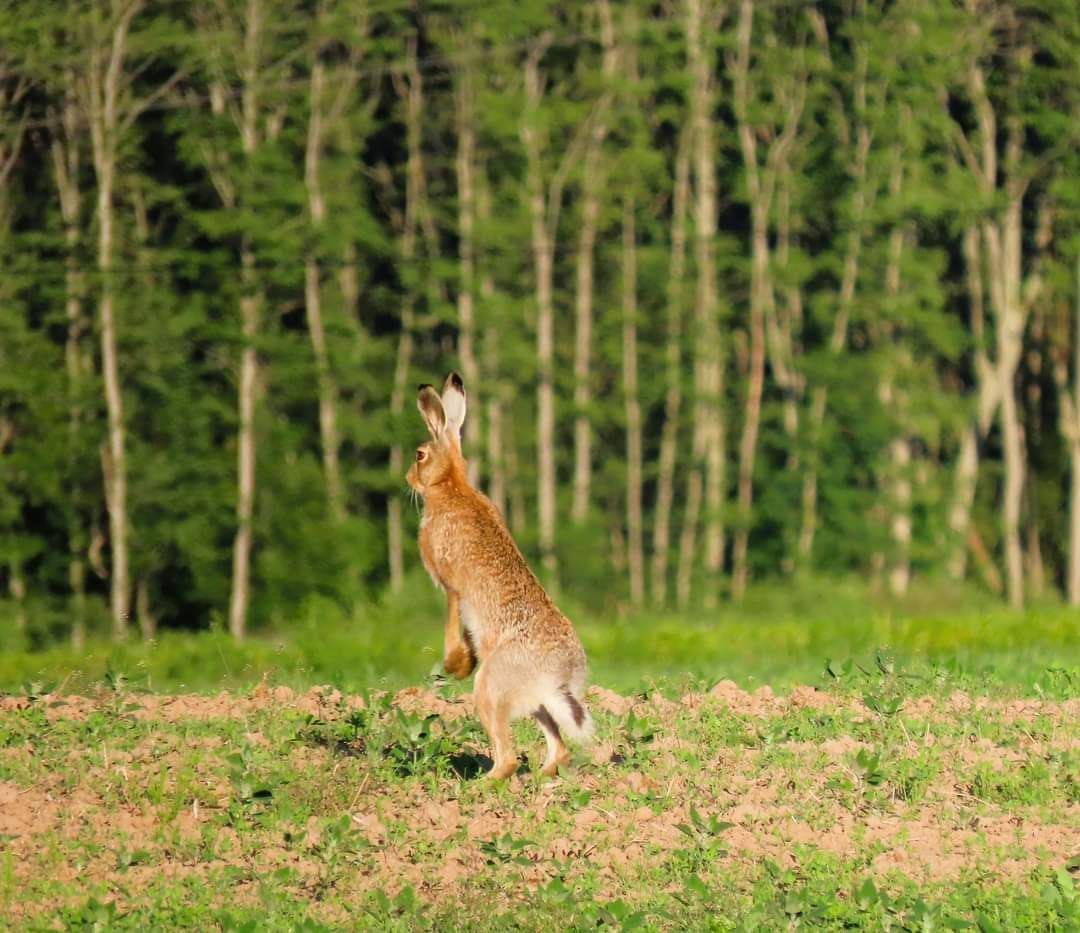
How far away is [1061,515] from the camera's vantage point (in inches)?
1575

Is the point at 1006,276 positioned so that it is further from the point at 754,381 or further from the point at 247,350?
the point at 247,350

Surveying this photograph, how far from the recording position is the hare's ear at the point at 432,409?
34.7 ft

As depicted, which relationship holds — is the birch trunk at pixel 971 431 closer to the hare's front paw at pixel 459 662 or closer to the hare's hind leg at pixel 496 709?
→ the hare's front paw at pixel 459 662

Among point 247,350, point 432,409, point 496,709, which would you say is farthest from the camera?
point 247,350

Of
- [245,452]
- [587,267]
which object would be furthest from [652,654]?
[587,267]

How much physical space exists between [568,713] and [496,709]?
357mm

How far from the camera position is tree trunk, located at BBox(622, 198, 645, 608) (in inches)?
1433

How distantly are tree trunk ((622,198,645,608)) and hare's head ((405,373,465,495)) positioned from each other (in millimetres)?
25141

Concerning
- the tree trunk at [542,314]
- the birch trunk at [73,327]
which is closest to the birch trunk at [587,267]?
the tree trunk at [542,314]

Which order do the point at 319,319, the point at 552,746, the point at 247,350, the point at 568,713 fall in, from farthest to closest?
the point at 319,319 → the point at 247,350 → the point at 552,746 → the point at 568,713

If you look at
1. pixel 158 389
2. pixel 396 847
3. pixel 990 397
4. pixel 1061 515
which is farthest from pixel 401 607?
pixel 396 847

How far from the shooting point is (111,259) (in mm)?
32812

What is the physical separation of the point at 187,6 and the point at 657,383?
10140 mm

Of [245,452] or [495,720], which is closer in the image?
[495,720]
